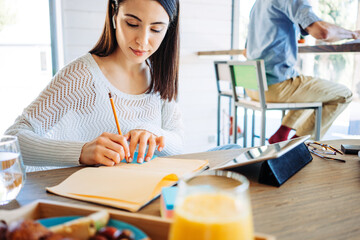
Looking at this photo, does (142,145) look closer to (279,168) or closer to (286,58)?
(279,168)

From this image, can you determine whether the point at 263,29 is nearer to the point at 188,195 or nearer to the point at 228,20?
the point at 228,20

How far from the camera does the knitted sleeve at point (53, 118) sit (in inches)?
36.5

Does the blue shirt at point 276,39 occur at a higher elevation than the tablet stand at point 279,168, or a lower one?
higher

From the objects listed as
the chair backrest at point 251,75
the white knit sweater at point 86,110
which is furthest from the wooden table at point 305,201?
the chair backrest at point 251,75

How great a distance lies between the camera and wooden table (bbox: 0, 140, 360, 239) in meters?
0.51

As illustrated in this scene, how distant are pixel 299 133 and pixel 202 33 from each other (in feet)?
5.25

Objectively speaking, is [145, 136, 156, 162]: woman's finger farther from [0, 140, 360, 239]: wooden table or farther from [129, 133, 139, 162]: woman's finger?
[0, 140, 360, 239]: wooden table

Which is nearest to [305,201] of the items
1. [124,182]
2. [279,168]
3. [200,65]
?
[279,168]

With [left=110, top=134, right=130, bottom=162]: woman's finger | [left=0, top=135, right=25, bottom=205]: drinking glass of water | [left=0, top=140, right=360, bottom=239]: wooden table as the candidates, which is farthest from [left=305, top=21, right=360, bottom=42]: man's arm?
[left=0, top=135, right=25, bottom=205]: drinking glass of water

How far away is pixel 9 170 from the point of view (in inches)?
23.2

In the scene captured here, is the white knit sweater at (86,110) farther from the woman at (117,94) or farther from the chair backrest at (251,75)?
the chair backrest at (251,75)

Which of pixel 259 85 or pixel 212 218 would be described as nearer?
pixel 212 218

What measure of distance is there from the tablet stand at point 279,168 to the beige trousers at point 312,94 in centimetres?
164

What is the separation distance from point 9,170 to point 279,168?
0.54 meters
